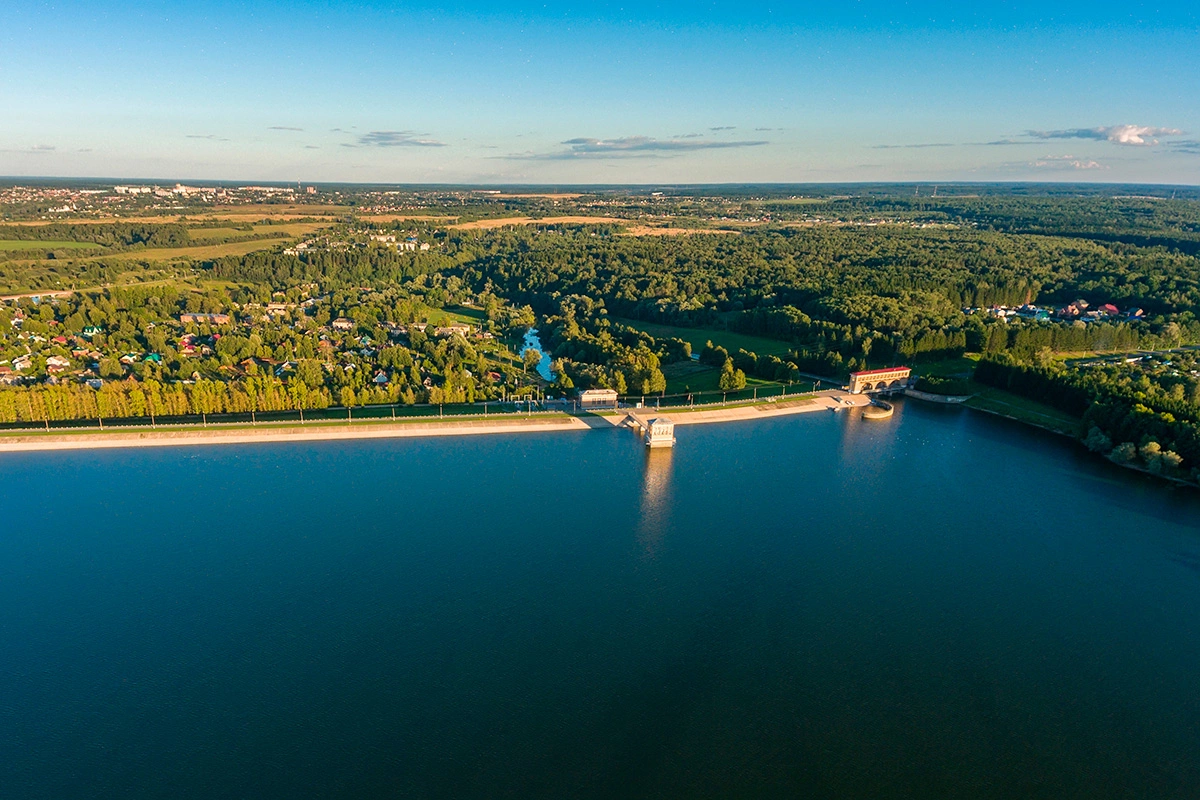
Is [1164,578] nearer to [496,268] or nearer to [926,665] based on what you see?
[926,665]

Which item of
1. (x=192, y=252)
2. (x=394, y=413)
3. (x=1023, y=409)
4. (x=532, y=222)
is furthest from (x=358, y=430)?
(x=532, y=222)

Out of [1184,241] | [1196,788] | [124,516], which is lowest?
[1196,788]

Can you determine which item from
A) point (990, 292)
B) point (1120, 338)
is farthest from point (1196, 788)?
point (990, 292)

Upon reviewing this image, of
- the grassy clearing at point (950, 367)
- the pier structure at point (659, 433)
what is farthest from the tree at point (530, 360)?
the grassy clearing at point (950, 367)

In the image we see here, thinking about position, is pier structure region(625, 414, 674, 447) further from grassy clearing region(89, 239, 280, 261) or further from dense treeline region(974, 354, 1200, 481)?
grassy clearing region(89, 239, 280, 261)

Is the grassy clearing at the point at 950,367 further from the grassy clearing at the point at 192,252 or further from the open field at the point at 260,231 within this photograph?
the open field at the point at 260,231

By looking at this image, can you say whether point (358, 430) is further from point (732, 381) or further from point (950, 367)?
point (950, 367)
